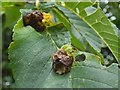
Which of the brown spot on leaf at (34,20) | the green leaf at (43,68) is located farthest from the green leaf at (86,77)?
the brown spot on leaf at (34,20)

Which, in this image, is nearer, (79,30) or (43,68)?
(43,68)

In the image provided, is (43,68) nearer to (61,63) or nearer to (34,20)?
(61,63)

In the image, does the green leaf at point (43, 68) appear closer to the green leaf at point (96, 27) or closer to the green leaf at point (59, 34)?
the green leaf at point (59, 34)

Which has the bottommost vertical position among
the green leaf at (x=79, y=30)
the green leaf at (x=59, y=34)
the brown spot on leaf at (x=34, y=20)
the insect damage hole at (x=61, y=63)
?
the green leaf at (x=79, y=30)

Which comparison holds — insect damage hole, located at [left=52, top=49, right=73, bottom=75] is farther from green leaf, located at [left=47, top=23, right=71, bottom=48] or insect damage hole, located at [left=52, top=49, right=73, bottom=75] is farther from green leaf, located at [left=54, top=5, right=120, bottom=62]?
green leaf, located at [left=54, top=5, right=120, bottom=62]

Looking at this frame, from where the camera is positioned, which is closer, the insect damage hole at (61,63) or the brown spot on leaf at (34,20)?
the insect damage hole at (61,63)

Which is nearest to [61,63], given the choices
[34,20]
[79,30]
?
[34,20]

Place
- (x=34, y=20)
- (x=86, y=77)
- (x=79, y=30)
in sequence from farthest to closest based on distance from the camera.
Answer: (x=79, y=30), (x=34, y=20), (x=86, y=77)

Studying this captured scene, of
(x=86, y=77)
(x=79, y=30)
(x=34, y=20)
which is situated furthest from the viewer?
(x=79, y=30)

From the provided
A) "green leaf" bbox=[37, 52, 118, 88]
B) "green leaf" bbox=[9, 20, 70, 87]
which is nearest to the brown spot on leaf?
"green leaf" bbox=[9, 20, 70, 87]

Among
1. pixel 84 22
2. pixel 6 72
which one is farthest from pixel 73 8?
pixel 6 72
